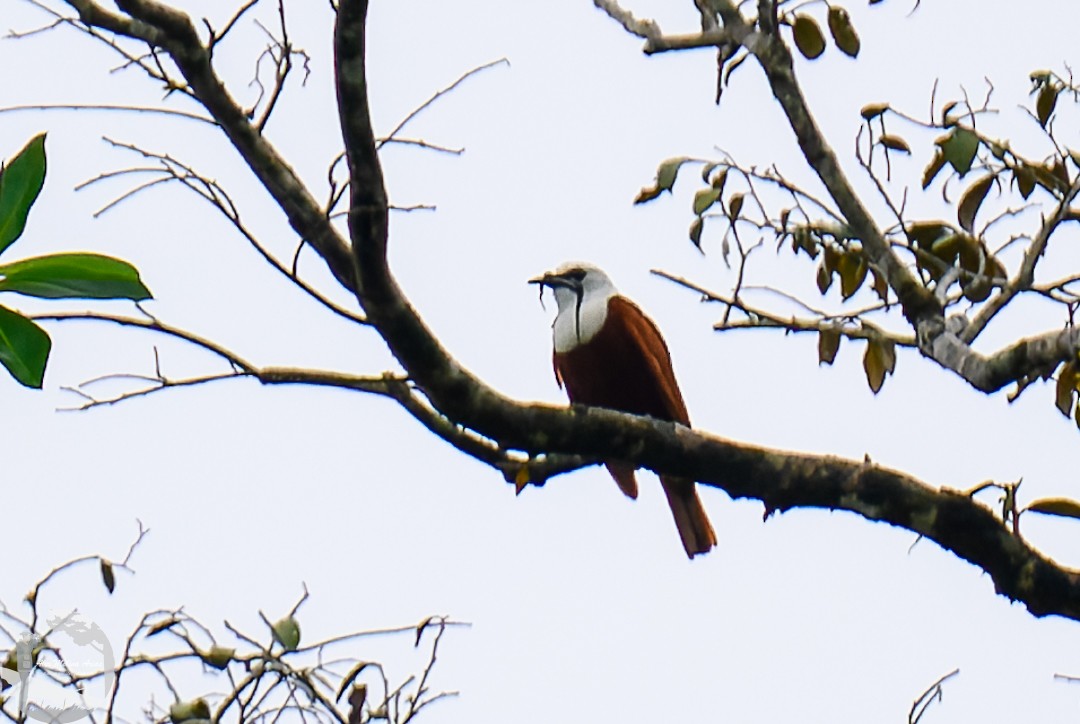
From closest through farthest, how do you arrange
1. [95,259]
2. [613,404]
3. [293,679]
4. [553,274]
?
[95,259] → [293,679] → [613,404] → [553,274]

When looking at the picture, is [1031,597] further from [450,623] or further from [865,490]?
[450,623]

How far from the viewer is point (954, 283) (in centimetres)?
275

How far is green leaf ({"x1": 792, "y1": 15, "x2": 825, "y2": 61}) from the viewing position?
9.07 ft

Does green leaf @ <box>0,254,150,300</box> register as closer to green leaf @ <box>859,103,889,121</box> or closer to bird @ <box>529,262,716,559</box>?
green leaf @ <box>859,103,889,121</box>

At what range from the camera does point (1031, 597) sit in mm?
2398

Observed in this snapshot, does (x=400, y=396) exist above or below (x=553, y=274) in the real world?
below

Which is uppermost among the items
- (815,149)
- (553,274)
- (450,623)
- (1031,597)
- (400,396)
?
(553,274)

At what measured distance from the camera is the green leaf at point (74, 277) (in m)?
1.40

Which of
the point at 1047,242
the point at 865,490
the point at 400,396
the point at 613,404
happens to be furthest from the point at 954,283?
the point at 613,404

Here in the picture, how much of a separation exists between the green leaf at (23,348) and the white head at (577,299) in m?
2.97

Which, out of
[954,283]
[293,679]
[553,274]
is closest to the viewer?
[293,679]

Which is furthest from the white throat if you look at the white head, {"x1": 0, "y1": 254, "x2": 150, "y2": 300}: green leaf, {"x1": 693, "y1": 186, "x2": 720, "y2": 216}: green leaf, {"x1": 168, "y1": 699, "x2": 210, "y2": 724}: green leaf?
{"x1": 0, "y1": 254, "x2": 150, "y2": 300}: green leaf

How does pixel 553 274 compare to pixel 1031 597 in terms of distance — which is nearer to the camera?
pixel 1031 597

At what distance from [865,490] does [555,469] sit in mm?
832
